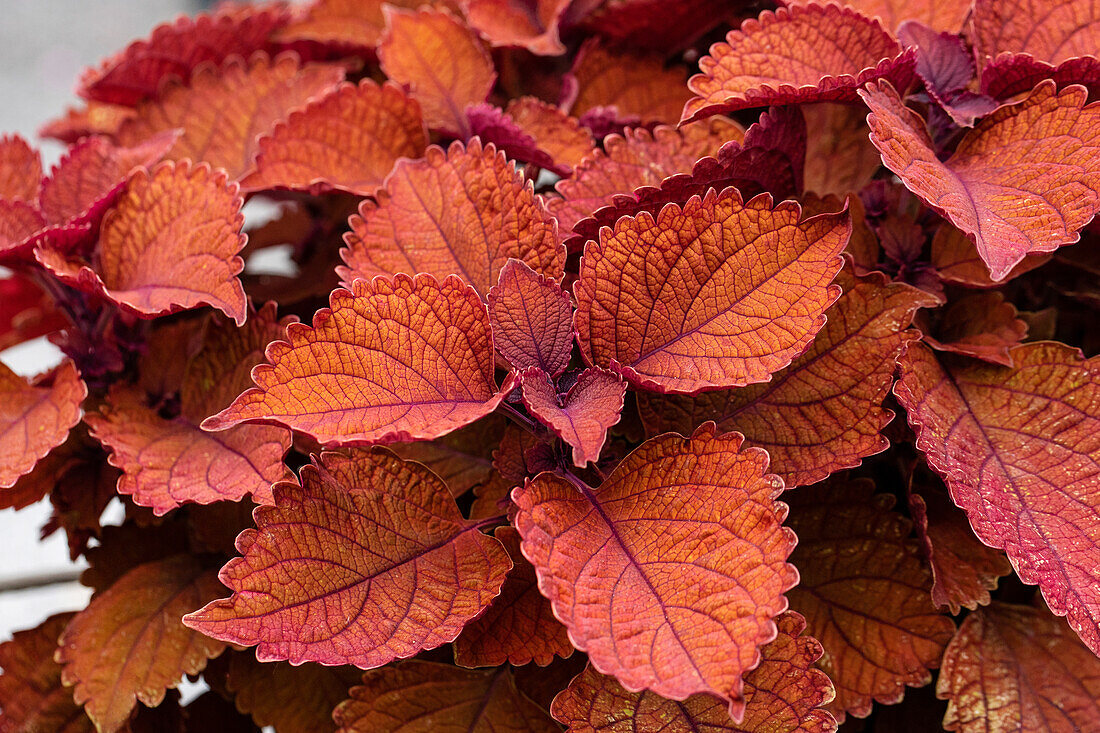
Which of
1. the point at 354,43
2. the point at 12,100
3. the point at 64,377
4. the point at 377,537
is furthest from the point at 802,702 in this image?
the point at 12,100

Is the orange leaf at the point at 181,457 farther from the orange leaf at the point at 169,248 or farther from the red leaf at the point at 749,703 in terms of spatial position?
the red leaf at the point at 749,703

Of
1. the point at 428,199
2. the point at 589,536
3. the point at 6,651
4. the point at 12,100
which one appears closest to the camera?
the point at 589,536

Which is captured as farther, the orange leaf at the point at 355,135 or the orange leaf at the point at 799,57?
the orange leaf at the point at 355,135

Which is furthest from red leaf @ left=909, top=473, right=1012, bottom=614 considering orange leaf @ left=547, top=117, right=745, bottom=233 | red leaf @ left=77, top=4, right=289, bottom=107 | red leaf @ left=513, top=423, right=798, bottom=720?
red leaf @ left=77, top=4, right=289, bottom=107

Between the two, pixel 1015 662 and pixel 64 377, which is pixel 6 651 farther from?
pixel 1015 662

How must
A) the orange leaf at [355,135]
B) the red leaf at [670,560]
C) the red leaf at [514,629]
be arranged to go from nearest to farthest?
the red leaf at [670,560], the red leaf at [514,629], the orange leaf at [355,135]

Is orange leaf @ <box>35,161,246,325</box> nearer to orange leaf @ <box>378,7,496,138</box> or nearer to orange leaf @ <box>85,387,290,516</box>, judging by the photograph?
orange leaf @ <box>85,387,290,516</box>

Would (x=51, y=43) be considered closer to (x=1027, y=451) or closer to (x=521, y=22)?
(x=521, y=22)

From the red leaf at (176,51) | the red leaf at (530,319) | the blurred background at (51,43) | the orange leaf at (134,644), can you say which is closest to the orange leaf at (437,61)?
the red leaf at (176,51)
